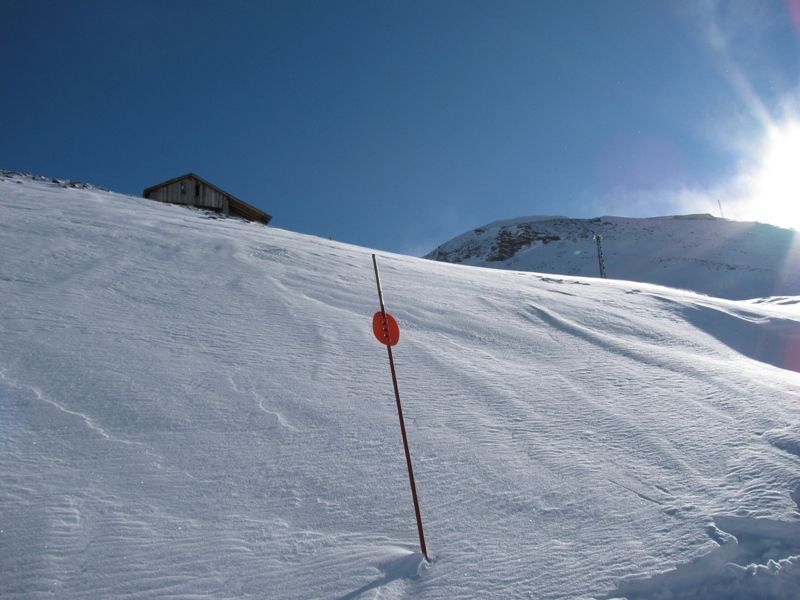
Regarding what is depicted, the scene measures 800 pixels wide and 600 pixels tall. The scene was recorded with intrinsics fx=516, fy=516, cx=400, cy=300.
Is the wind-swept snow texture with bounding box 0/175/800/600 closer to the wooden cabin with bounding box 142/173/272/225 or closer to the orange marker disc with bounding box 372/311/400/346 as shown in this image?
the orange marker disc with bounding box 372/311/400/346

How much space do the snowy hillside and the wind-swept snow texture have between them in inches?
823

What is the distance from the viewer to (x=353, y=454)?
3.08 metres

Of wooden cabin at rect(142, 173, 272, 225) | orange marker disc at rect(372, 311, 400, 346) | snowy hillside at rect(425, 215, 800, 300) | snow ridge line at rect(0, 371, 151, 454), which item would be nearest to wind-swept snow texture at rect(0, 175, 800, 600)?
snow ridge line at rect(0, 371, 151, 454)

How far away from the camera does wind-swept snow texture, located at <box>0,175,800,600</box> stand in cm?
219

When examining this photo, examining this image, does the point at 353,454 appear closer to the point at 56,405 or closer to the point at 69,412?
the point at 69,412

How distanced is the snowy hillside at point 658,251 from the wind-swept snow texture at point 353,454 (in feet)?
68.6

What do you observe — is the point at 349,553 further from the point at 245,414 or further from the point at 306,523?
the point at 245,414

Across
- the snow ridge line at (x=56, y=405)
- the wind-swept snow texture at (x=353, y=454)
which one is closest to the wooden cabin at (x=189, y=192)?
the wind-swept snow texture at (x=353, y=454)

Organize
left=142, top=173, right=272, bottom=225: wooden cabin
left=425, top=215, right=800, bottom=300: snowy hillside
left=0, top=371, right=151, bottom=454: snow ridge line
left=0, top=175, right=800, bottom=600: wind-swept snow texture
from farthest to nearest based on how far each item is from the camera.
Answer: left=425, top=215, right=800, bottom=300: snowy hillside, left=142, top=173, right=272, bottom=225: wooden cabin, left=0, top=371, right=151, bottom=454: snow ridge line, left=0, top=175, right=800, bottom=600: wind-swept snow texture

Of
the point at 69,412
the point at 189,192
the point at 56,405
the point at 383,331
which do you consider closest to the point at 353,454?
the point at 383,331

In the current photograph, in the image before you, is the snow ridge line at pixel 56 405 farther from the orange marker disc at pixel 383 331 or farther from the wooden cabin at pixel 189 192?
the wooden cabin at pixel 189 192

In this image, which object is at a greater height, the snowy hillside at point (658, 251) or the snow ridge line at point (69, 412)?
the snowy hillside at point (658, 251)

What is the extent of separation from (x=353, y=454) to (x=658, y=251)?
4190 centimetres

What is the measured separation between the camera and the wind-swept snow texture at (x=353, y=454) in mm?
2191
